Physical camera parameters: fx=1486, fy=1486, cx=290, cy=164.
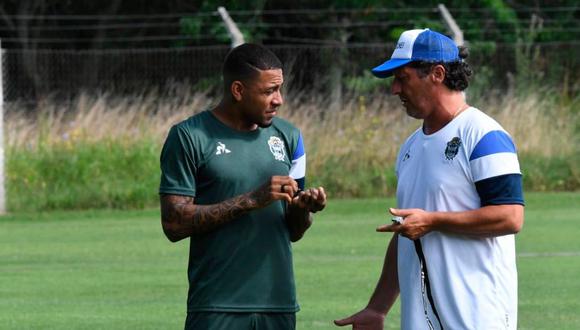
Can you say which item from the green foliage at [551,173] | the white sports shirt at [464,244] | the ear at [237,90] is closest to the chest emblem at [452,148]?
the white sports shirt at [464,244]

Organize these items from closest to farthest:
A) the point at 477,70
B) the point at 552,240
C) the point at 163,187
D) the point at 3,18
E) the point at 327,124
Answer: the point at 163,187 → the point at 552,240 → the point at 327,124 → the point at 477,70 → the point at 3,18

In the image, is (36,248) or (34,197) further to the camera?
(34,197)

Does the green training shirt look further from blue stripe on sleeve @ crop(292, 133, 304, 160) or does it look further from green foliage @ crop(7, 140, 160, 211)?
green foliage @ crop(7, 140, 160, 211)

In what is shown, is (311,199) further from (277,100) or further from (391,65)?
(391,65)

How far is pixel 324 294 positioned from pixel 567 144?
11739 mm

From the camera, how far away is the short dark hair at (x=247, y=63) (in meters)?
6.07

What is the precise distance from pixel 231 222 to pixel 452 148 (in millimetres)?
1060

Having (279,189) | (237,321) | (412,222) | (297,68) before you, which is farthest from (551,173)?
(412,222)

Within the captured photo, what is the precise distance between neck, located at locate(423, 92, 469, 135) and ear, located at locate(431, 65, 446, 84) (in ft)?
0.22

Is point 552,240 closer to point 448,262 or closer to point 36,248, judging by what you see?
point 36,248

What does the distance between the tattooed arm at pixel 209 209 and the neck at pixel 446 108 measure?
2.10ft

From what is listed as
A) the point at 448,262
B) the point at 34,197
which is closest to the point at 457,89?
the point at 448,262

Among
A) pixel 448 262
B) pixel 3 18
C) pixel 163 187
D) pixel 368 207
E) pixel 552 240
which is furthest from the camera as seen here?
pixel 3 18

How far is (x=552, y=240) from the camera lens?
15.9 meters
